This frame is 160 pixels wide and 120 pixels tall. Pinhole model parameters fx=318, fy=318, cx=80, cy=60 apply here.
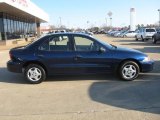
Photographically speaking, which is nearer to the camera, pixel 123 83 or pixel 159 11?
pixel 123 83

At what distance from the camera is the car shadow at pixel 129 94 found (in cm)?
682

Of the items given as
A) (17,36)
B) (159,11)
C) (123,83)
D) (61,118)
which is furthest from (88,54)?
(159,11)

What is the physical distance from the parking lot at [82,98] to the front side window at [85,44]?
3.29 feet

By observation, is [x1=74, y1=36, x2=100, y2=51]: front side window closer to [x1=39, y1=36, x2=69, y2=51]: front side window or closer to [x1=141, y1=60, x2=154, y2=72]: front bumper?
[x1=39, y1=36, x2=69, y2=51]: front side window

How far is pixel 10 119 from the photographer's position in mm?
6211

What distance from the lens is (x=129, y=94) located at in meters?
7.88

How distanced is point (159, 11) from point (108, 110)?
9710 centimetres

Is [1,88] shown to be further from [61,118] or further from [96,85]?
[61,118]

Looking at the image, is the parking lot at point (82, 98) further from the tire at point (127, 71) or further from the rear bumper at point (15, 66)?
the rear bumper at point (15, 66)

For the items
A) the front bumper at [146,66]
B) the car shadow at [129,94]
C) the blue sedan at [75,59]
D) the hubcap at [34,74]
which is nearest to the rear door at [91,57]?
the blue sedan at [75,59]

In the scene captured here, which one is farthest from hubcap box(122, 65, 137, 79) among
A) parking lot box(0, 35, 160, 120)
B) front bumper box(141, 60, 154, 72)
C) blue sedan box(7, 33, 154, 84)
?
front bumper box(141, 60, 154, 72)

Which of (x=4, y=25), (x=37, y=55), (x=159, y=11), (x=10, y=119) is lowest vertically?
(x=10, y=119)

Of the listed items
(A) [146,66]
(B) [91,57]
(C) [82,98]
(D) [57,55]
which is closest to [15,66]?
(D) [57,55]

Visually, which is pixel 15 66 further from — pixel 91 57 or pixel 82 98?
pixel 82 98
